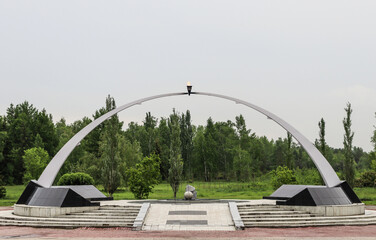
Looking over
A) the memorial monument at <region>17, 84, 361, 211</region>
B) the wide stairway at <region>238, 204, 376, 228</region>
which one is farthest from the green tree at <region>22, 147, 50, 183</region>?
the wide stairway at <region>238, 204, 376, 228</region>

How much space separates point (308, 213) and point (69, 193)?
1140 centimetres

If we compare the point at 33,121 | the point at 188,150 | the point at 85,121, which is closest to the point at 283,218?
the point at 188,150

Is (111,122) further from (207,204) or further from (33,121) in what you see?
(33,121)

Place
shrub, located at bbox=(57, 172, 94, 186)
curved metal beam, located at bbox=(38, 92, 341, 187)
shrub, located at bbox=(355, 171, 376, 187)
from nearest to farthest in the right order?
curved metal beam, located at bbox=(38, 92, 341, 187) < shrub, located at bbox=(57, 172, 94, 186) < shrub, located at bbox=(355, 171, 376, 187)

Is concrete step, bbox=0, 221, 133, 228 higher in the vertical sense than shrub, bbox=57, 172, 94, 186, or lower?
lower

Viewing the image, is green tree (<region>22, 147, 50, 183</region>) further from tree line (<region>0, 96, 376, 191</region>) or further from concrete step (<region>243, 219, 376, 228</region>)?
concrete step (<region>243, 219, 376, 228</region>)

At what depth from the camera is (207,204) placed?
2262cm

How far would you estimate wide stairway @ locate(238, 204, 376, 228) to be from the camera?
18531mm

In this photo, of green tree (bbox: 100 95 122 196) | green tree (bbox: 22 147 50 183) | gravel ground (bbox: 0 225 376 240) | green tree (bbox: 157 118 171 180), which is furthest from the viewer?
green tree (bbox: 157 118 171 180)

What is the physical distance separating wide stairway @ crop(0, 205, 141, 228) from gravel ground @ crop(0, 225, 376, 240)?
2.10 feet

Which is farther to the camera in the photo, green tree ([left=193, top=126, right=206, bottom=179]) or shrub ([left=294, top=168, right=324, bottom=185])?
green tree ([left=193, top=126, right=206, bottom=179])

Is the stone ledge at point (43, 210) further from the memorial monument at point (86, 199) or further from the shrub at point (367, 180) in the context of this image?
the shrub at point (367, 180)

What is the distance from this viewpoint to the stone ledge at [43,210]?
774 inches

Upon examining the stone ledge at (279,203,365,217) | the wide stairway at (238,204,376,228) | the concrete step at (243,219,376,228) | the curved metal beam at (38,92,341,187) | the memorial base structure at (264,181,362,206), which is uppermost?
the curved metal beam at (38,92,341,187)
